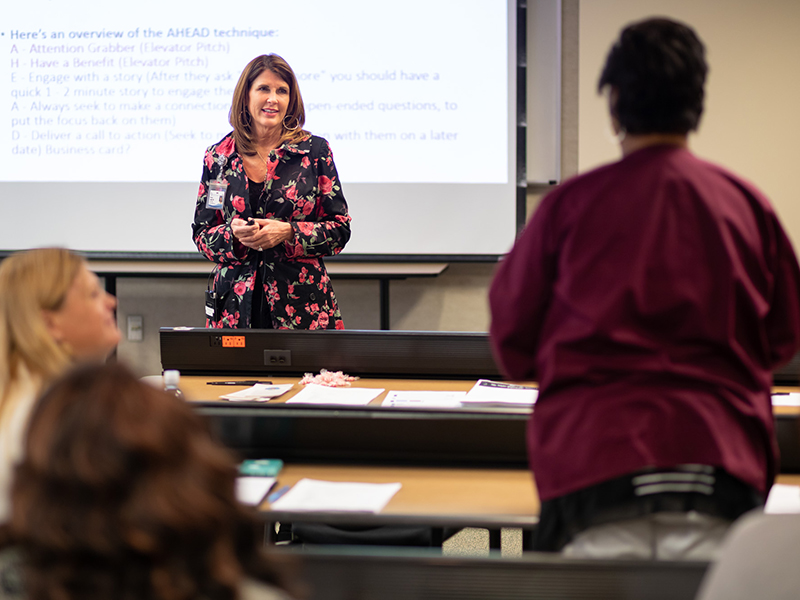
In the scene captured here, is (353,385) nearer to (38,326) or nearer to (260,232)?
(260,232)

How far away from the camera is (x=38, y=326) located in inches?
44.6

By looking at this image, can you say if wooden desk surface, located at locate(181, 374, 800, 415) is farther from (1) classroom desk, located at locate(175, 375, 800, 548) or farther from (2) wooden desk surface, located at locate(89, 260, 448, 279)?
(2) wooden desk surface, located at locate(89, 260, 448, 279)

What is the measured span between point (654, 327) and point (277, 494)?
77 cm

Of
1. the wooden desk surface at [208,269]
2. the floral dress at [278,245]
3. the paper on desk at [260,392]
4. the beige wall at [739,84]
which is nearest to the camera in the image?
the paper on desk at [260,392]


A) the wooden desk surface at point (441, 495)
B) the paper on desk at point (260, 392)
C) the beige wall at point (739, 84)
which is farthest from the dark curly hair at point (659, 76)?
the beige wall at point (739, 84)

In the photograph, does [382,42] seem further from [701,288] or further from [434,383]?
[701,288]

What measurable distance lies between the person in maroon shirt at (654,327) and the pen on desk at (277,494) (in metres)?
0.52

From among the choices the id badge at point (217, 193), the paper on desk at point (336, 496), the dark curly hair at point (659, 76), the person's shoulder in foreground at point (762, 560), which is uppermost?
the dark curly hair at point (659, 76)

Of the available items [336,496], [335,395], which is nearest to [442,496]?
[336,496]

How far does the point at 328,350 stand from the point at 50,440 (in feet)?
5.56

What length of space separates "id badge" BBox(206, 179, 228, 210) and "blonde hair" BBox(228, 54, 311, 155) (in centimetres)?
13

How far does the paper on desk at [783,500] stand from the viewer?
134 centimetres

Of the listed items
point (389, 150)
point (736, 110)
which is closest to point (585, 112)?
point (736, 110)

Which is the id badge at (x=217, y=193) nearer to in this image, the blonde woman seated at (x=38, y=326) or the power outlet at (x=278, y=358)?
the power outlet at (x=278, y=358)
